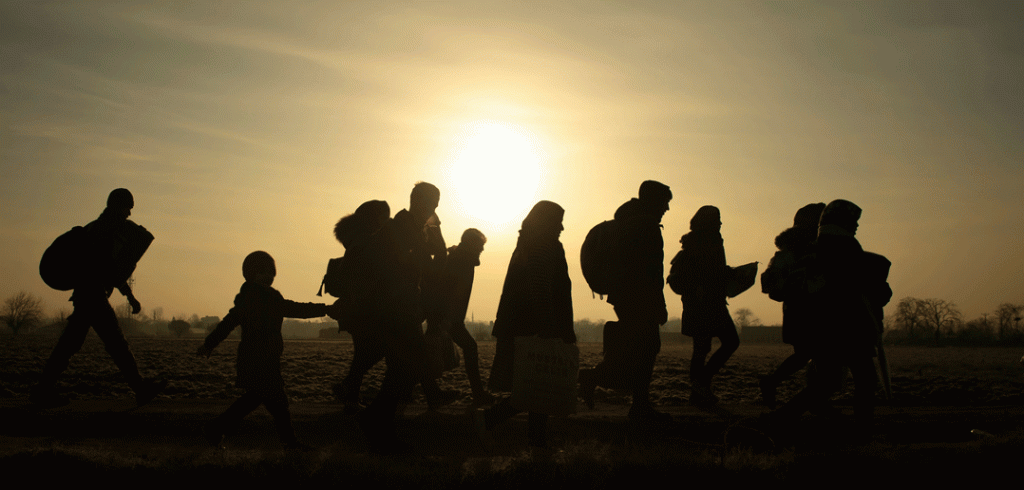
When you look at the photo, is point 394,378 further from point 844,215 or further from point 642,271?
point 844,215


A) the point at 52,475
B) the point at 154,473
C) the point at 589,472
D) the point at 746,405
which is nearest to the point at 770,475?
the point at 589,472

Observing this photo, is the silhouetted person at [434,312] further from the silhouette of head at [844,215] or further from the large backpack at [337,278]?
the silhouette of head at [844,215]

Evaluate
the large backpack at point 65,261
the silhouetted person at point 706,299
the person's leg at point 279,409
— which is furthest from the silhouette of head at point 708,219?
the large backpack at point 65,261

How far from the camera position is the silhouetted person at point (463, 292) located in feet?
24.2

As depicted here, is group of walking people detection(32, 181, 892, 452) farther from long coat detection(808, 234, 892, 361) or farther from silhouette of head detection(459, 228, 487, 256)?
silhouette of head detection(459, 228, 487, 256)

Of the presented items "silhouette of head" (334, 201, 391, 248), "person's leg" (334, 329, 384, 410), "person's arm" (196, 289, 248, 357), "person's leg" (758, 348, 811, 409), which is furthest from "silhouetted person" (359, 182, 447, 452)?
"person's leg" (758, 348, 811, 409)

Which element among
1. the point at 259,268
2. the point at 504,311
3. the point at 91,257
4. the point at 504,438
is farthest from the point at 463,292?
the point at 91,257

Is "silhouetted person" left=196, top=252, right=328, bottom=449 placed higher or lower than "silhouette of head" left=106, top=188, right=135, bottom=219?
lower

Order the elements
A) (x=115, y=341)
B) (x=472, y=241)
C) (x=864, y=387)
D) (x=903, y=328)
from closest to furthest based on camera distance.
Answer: (x=864, y=387)
(x=115, y=341)
(x=472, y=241)
(x=903, y=328)

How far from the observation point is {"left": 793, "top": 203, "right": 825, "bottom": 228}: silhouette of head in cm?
715

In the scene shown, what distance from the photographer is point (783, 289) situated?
245 inches

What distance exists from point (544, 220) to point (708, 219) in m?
2.80

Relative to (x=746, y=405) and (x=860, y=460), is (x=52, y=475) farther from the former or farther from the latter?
(x=746, y=405)

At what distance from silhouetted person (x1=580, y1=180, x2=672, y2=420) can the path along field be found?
0.46m
